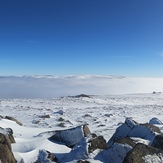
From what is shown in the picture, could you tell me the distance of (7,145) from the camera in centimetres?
576

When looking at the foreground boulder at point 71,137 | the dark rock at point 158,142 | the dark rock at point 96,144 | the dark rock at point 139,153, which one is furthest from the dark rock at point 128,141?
the foreground boulder at point 71,137

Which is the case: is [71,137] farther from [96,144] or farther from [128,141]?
[128,141]

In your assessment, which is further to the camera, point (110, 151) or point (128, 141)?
point (128, 141)

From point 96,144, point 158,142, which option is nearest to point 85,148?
point 96,144

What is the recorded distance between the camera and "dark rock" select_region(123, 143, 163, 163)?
4891 mm

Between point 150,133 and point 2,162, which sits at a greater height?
point 150,133

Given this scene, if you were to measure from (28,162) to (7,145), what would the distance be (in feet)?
2.12

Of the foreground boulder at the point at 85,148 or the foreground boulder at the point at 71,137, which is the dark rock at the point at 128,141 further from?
the foreground boulder at the point at 71,137

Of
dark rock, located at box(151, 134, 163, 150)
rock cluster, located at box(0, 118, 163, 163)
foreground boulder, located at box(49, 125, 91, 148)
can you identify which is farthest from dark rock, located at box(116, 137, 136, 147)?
foreground boulder, located at box(49, 125, 91, 148)

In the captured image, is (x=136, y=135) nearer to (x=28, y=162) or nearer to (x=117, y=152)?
(x=117, y=152)

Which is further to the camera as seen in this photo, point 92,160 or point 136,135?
point 136,135

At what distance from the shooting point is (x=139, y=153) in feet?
16.5

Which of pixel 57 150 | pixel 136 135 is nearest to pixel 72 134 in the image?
pixel 57 150

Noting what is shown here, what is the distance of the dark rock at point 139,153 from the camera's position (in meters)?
4.89
